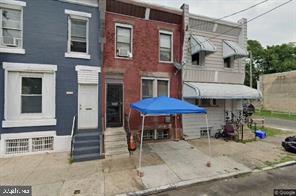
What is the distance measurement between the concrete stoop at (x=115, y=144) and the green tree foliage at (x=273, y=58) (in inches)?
1727

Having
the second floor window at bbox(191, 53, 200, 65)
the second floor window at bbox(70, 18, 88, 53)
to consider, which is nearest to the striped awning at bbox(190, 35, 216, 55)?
the second floor window at bbox(191, 53, 200, 65)

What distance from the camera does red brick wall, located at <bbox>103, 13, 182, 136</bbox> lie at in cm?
1121

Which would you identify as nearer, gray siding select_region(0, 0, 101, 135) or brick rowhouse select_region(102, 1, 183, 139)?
gray siding select_region(0, 0, 101, 135)

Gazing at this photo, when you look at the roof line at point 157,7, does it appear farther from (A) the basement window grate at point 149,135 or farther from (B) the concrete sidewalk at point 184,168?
(B) the concrete sidewalk at point 184,168

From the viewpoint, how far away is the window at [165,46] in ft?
41.2

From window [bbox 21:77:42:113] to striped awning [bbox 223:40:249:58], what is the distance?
431 inches

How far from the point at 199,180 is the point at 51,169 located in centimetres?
523

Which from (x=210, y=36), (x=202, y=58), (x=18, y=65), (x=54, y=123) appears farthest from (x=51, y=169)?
(x=210, y=36)

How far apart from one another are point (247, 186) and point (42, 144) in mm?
8442

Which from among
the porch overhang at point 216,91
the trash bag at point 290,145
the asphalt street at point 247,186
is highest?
the porch overhang at point 216,91

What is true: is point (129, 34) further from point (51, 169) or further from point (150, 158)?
point (51, 169)

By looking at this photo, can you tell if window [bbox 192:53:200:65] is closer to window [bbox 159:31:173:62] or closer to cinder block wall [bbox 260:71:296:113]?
window [bbox 159:31:173:62]

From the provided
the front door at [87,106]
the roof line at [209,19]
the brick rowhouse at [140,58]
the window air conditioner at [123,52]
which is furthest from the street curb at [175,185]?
the roof line at [209,19]

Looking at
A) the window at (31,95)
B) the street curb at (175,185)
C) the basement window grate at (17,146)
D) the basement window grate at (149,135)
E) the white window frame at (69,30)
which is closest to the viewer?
the street curb at (175,185)
